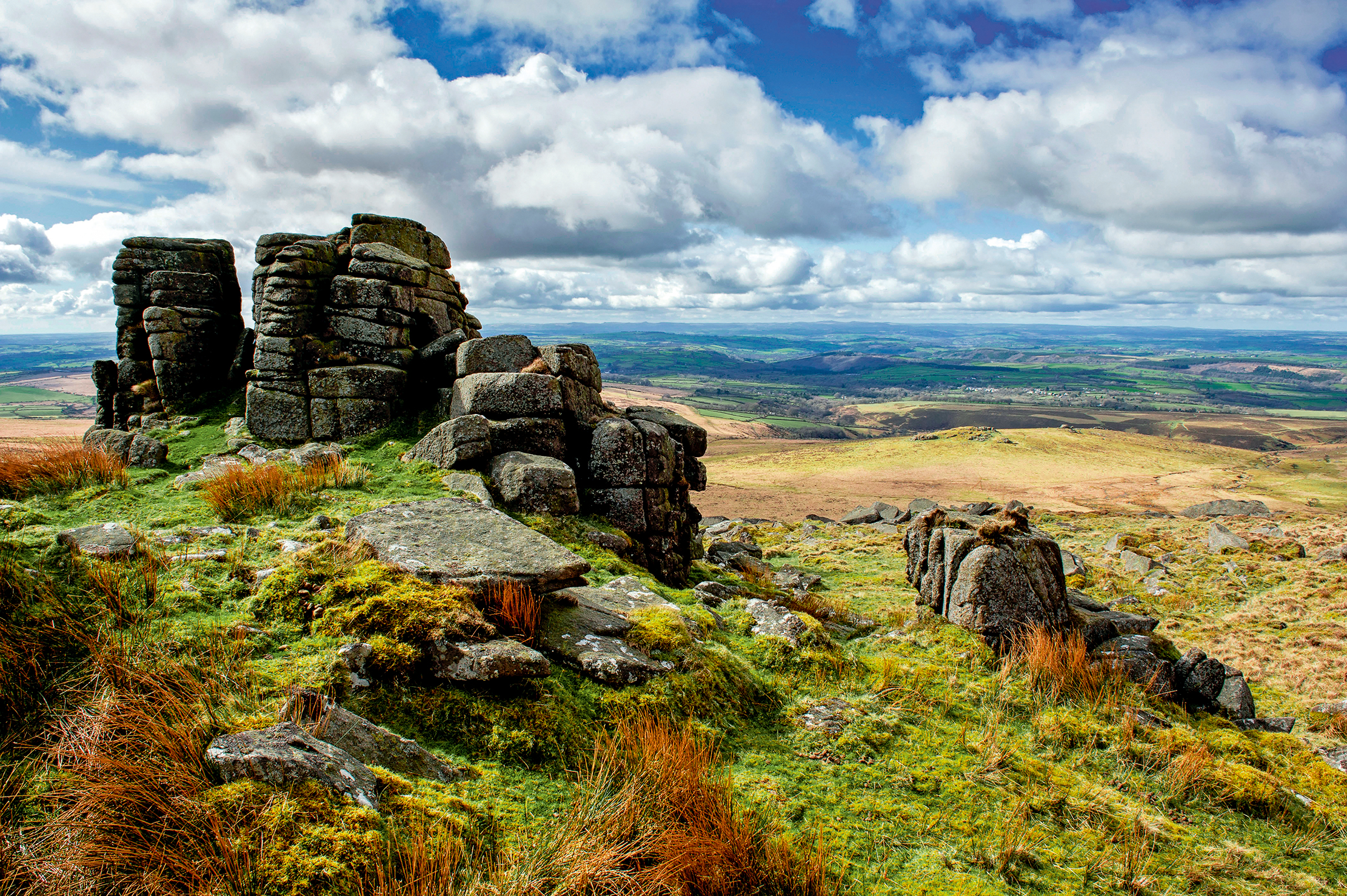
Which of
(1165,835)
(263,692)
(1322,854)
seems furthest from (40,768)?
(1322,854)

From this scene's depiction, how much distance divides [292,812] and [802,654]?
6.96 meters

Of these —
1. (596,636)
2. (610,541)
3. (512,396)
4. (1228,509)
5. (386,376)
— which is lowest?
(1228,509)

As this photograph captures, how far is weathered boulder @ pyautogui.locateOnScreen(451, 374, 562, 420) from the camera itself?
1443 centimetres

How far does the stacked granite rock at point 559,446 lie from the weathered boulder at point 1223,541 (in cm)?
2515

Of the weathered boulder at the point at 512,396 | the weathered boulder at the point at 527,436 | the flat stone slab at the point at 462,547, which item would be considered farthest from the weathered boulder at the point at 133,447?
the flat stone slab at the point at 462,547

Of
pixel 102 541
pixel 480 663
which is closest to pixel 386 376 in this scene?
pixel 102 541

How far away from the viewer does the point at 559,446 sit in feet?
47.5

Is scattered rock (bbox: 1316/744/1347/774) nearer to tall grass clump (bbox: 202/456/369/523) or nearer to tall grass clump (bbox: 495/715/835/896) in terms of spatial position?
tall grass clump (bbox: 495/715/835/896)

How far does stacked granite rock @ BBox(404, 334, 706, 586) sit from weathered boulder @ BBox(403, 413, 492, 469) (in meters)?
0.02

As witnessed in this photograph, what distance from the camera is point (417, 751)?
4910 millimetres

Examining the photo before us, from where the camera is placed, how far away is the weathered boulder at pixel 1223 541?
1040 inches

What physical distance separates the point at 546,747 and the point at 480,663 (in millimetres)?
974

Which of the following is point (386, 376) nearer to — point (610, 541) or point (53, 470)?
point (53, 470)

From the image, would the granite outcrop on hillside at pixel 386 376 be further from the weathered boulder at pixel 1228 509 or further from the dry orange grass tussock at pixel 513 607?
the weathered boulder at pixel 1228 509
